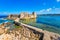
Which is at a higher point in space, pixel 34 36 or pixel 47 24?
pixel 34 36

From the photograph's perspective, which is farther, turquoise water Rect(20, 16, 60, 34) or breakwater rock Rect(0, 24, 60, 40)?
turquoise water Rect(20, 16, 60, 34)

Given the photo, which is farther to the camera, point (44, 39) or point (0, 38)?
point (44, 39)

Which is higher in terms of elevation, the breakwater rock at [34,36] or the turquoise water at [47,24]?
the breakwater rock at [34,36]

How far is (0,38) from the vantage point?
1230 cm

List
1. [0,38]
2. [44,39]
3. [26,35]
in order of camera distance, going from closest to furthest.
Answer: [0,38] → [44,39] → [26,35]

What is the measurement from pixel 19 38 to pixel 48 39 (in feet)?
13.2

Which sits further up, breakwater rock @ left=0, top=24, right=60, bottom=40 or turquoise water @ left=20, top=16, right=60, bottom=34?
breakwater rock @ left=0, top=24, right=60, bottom=40

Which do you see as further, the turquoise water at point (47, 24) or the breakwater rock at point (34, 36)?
the turquoise water at point (47, 24)

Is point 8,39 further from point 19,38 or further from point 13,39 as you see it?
point 19,38

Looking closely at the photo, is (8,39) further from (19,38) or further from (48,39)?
(48,39)

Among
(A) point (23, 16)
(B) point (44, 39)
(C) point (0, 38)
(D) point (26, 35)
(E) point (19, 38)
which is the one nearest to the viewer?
(C) point (0, 38)

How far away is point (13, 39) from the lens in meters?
13.6

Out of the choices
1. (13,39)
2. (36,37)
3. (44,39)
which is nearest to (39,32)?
(36,37)

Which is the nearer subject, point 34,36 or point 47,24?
point 34,36
